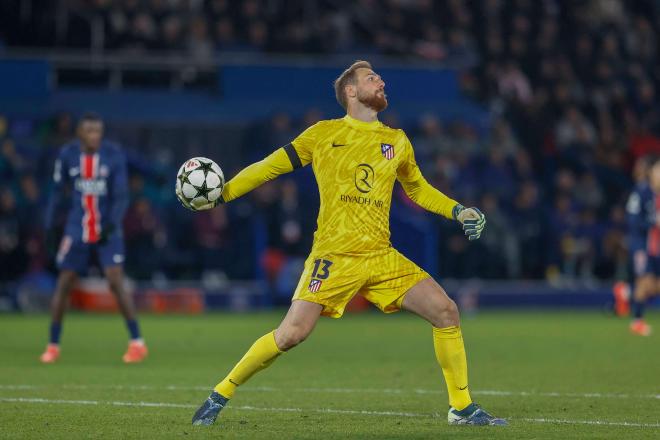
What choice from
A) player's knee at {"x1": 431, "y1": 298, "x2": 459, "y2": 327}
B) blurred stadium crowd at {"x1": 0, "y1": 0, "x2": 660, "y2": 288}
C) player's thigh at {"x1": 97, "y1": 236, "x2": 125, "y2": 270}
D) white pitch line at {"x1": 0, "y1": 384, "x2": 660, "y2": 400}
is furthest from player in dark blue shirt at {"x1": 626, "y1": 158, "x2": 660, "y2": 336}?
player's knee at {"x1": 431, "y1": 298, "x2": 459, "y2": 327}

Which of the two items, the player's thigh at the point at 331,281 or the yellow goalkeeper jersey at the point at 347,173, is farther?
the yellow goalkeeper jersey at the point at 347,173

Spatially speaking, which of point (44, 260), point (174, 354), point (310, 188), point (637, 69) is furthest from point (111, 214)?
point (637, 69)

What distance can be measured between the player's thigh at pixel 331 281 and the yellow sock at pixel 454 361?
663 millimetres

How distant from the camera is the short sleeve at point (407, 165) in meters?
8.98

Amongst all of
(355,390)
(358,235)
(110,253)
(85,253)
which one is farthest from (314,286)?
(85,253)

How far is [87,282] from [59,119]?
2851mm

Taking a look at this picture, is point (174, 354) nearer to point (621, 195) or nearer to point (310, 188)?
point (310, 188)

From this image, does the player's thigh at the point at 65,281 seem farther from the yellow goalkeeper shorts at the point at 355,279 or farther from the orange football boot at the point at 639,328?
the orange football boot at the point at 639,328

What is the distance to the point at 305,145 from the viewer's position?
347 inches

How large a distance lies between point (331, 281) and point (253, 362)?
727mm

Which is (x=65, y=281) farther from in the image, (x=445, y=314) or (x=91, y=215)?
(x=445, y=314)

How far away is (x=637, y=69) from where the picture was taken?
99.8 ft

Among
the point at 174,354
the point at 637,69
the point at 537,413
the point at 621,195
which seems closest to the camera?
the point at 537,413

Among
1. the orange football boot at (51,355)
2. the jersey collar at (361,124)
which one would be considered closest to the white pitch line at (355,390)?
the orange football boot at (51,355)
